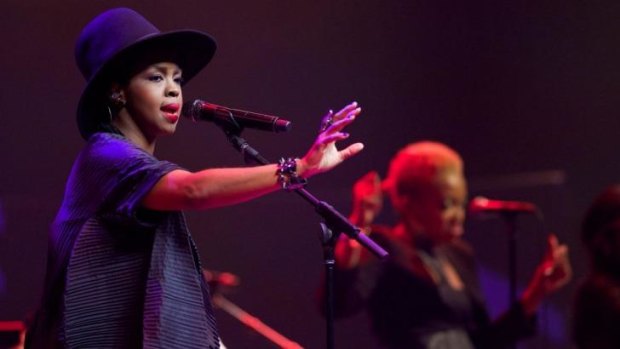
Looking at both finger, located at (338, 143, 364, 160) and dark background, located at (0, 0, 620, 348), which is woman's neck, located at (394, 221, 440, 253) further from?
finger, located at (338, 143, 364, 160)

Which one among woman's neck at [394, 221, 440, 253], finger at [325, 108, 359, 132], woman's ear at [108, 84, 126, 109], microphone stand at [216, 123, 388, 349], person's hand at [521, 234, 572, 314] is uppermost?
woman's ear at [108, 84, 126, 109]

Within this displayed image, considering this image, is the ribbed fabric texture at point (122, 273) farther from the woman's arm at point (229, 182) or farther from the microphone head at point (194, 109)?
the microphone head at point (194, 109)

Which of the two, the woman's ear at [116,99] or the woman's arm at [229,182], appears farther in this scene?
the woman's ear at [116,99]

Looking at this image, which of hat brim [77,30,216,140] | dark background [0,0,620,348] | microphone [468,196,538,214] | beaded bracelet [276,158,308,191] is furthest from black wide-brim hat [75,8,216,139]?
microphone [468,196,538,214]

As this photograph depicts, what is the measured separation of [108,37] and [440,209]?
2.63m

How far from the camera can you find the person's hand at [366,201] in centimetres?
425

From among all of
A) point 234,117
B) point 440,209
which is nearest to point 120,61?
point 234,117

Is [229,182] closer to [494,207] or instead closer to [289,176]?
[289,176]

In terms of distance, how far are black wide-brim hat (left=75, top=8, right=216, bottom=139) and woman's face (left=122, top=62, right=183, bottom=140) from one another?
1.2 inches

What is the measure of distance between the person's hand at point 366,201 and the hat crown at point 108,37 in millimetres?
1917

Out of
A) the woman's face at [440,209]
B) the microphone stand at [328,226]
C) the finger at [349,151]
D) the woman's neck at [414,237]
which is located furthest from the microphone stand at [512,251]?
the finger at [349,151]

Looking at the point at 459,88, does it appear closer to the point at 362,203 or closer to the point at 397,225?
the point at 397,225

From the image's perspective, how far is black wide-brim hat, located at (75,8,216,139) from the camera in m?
2.46

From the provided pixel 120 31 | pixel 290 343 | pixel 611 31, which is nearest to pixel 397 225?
pixel 290 343
